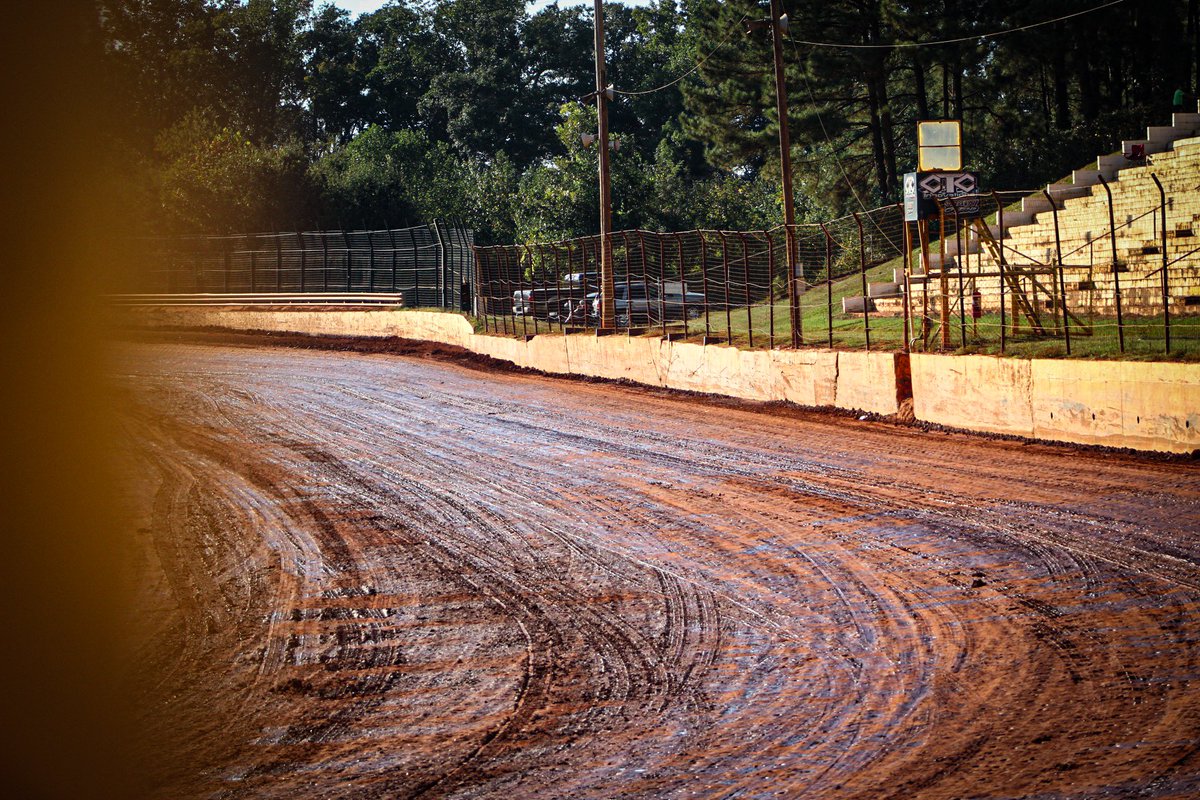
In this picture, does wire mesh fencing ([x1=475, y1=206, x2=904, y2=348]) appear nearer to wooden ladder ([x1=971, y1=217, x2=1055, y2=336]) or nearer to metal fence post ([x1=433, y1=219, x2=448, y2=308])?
wooden ladder ([x1=971, y1=217, x2=1055, y2=336])

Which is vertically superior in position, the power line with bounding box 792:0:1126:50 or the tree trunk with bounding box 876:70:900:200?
the power line with bounding box 792:0:1126:50

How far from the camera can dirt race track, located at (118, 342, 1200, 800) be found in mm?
5680

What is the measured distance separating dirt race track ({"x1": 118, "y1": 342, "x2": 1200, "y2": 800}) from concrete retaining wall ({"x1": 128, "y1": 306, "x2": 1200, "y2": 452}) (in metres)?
0.54

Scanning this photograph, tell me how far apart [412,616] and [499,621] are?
665 millimetres

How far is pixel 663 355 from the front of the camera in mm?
22734

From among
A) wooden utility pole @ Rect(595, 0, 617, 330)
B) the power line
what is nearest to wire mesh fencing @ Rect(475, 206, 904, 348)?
wooden utility pole @ Rect(595, 0, 617, 330)

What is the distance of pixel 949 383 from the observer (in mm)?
15633

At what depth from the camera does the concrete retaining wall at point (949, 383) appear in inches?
503

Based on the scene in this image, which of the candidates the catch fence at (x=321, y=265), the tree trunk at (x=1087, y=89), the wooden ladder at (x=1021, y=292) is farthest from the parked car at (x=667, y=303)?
the tree trunk at (x=1087, y=89)

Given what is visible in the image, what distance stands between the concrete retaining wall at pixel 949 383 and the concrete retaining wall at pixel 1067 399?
11mm

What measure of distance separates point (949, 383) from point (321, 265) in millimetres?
32995

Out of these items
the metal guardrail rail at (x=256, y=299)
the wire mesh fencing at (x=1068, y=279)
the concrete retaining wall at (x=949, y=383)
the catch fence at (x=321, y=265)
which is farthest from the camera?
the metal guardrail rail at (x=256, y=299)

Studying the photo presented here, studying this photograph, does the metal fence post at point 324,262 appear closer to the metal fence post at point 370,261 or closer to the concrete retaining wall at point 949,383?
the metal fence post at point 370,261

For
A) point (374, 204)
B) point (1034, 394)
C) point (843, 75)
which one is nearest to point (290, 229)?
point (374, 204)
